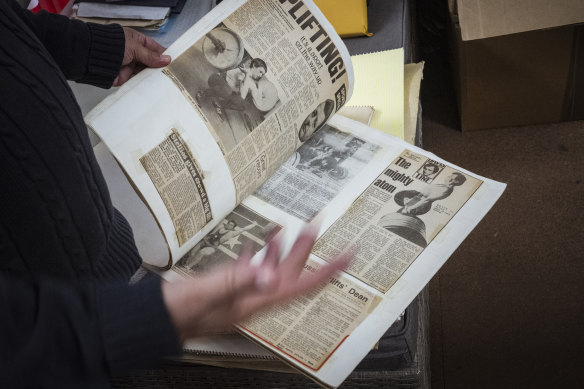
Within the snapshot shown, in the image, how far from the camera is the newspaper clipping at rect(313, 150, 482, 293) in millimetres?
760

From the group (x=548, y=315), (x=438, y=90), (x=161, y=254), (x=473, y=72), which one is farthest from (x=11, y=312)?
(x=438, y=90)

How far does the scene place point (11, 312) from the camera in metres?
0.41

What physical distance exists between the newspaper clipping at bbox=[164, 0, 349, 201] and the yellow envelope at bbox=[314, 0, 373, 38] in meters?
0.40

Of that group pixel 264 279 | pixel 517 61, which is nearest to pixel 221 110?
pixel 264 279

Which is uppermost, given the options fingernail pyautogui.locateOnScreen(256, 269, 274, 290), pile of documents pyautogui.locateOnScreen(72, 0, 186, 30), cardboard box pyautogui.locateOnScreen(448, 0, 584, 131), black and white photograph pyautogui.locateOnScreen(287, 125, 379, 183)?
fingernail pyautogui.locateOnScreen(256, 269, 274, 290)

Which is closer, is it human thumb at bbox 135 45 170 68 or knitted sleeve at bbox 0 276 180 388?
knitted sleeve at bbox 0 276 180 388

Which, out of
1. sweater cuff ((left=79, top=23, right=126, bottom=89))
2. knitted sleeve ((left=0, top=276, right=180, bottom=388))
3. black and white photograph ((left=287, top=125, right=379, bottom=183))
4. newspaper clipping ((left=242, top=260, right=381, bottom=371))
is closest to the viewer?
knitted sleeve ((left=0, top=276, right=180, bottom=388))

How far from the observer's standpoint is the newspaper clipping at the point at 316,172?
0.85m

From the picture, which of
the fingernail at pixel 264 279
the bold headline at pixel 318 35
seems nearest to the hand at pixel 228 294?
the fingernail at pixel 264 279

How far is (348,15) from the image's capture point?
126 cm

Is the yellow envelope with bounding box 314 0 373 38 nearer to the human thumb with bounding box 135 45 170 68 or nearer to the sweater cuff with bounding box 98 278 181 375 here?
the human thumb with bounding box 135 45 170 68

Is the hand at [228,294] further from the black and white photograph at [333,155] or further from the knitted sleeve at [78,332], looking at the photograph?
the black and white photograph at [333,155]

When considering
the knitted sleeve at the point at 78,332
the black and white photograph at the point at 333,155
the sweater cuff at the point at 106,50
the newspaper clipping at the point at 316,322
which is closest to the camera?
the knitted sleeve at the point at 78,332

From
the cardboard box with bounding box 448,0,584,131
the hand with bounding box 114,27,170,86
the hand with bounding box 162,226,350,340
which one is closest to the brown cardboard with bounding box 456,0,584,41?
the cardboard box with bounding box 448,0,584,131
